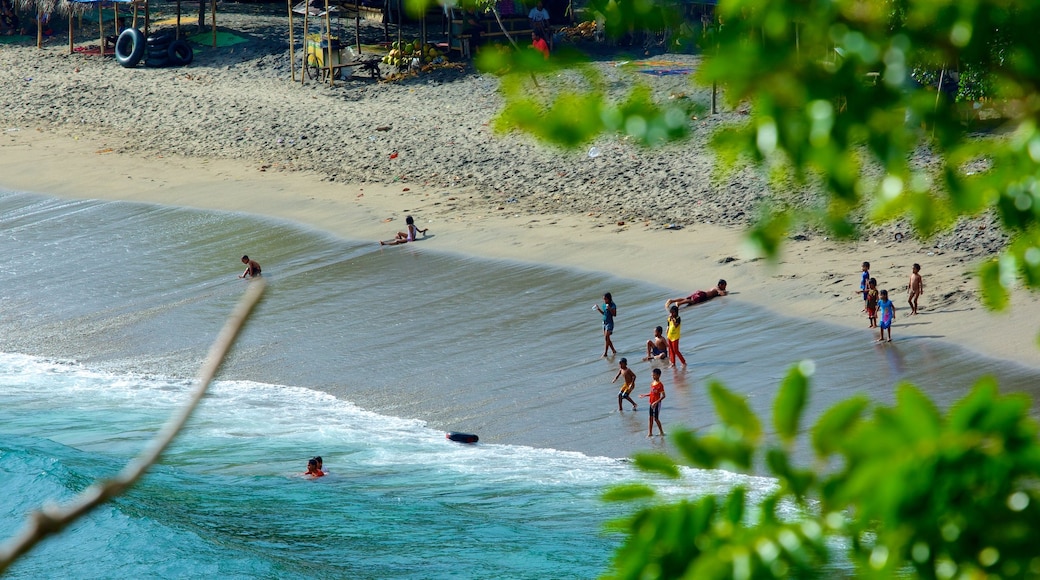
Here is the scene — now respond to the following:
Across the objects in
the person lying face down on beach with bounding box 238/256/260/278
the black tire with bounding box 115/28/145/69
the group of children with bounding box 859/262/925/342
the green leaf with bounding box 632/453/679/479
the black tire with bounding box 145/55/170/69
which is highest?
the black tire with bounding box 115/28/145/69

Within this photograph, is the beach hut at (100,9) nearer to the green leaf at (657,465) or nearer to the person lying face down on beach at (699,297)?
the person lying face down on beach at (699,297)

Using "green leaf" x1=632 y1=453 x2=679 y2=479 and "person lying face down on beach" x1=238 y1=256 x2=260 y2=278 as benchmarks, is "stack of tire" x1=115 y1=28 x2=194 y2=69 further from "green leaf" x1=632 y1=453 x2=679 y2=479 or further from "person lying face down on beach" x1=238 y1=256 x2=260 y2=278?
"green leaf" x1=632 y1=453 x2=679 y2=479

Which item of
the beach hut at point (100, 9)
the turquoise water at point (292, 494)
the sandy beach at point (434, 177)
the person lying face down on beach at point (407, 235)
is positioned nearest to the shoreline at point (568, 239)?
the sandy beach at point (434, 177)

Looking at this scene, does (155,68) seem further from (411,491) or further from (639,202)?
(411,491)

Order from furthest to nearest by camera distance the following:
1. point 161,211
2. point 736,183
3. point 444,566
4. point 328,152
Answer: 1. point 328,152
2. point 161,211
3. point 736,183
4. point 444,566

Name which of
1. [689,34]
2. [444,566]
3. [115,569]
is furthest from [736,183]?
[689,34]

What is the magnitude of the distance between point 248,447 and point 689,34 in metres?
13.7

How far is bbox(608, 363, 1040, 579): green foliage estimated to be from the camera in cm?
195

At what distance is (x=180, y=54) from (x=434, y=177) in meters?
13.5

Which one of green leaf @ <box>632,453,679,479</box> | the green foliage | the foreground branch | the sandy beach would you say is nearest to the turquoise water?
the sandy beach

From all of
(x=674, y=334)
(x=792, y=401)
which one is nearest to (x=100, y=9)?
(x=674, y=334)

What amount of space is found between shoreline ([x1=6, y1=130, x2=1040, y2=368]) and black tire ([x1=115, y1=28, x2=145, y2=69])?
453 cm

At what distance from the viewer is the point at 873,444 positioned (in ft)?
6.39

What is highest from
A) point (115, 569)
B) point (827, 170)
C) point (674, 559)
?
point (827, 170)
